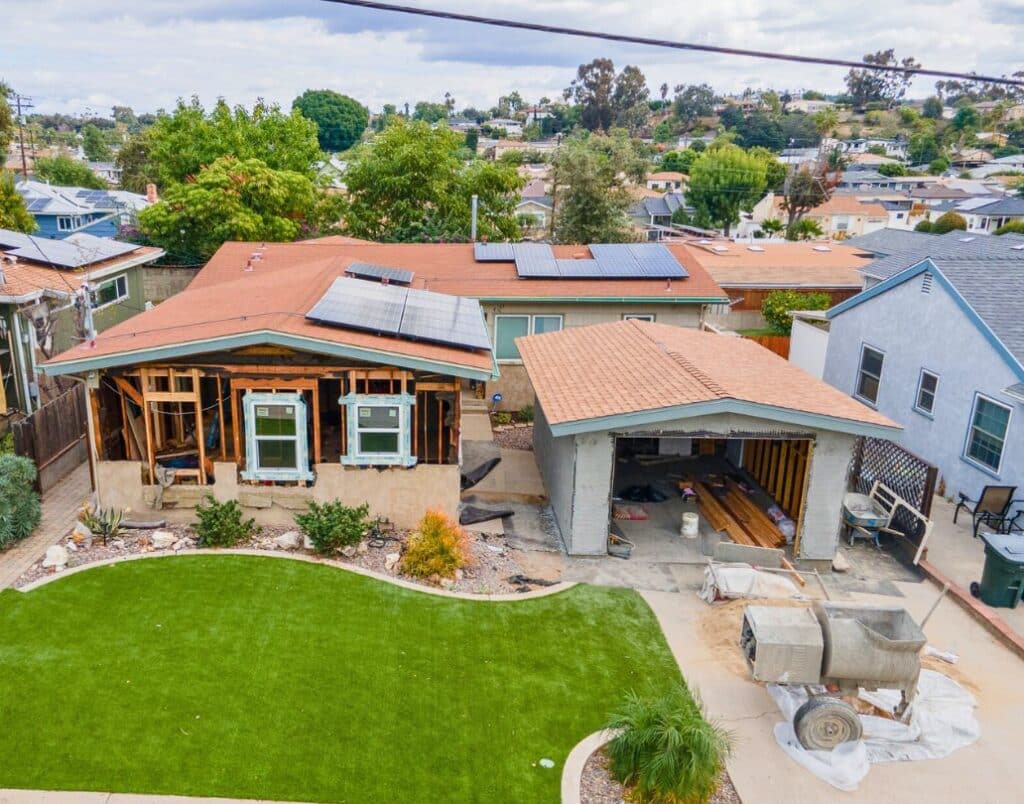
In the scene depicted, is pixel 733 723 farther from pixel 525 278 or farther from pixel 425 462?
pixel 525 278

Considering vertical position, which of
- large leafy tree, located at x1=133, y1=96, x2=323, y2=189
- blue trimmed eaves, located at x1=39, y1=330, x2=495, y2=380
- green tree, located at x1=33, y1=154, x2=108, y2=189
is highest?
large leafy tree, located at x1=133, y1=96, x2=323, y2=189

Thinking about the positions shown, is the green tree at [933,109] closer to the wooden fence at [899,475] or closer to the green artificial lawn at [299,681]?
the wooden fence at [899,475]

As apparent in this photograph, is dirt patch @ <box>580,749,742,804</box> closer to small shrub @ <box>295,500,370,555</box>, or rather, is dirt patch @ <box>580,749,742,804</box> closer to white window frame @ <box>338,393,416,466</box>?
small shrub @ <box>295,500,370,555</box>

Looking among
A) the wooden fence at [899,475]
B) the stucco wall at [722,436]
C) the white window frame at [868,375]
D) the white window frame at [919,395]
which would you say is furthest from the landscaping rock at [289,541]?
the white window frame at [868,375]

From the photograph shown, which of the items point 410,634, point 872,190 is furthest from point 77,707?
point 872,190

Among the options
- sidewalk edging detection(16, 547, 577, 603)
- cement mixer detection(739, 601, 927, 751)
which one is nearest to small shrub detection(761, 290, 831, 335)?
sidewalk edging detection(16, 547, 577, 603)

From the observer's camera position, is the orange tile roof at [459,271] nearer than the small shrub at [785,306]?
Yes
